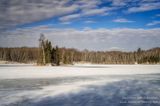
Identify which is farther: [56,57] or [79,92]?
[56,57]

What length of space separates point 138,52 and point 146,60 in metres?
63.1

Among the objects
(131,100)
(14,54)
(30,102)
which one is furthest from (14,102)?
(14,54)

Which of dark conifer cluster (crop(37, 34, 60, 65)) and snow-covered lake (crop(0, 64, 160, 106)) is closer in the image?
snow-covered lake (crop(0, 64, 160, 106))

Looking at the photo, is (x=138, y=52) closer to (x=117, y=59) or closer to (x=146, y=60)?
(x=117, y=59)

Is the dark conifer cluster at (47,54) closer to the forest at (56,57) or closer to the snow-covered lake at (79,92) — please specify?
the forest at (56,57)

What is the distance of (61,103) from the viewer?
37.3 ft

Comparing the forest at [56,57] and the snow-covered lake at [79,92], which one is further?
the forest at [56,57]

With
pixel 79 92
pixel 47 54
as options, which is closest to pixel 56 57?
pixel 47 54

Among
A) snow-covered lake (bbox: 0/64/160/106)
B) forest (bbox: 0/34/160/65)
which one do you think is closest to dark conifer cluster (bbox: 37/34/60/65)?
forest (bbox: 0/34/160/65)

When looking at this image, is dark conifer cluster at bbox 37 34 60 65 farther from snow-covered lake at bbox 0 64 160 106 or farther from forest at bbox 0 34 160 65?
snow-covered lake at bbox 0 64 160 106

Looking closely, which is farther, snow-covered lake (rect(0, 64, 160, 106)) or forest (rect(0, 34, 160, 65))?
forest (rect(0, 34, 160, 65))

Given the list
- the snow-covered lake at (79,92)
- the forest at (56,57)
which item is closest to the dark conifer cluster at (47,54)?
the forest at (56,57)

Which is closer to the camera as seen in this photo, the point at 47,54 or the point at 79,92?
the point at 79,92

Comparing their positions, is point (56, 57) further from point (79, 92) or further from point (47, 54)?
point (79, 92)
